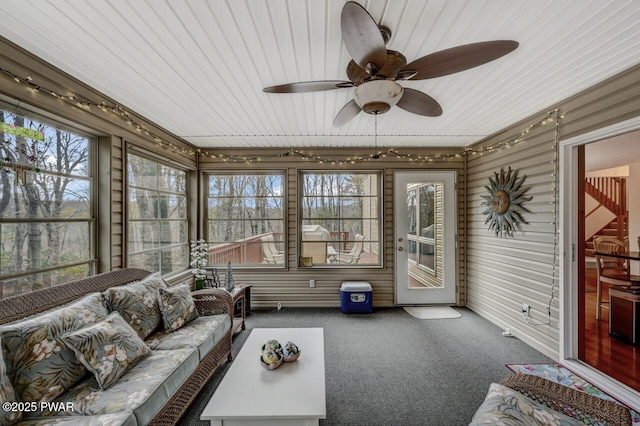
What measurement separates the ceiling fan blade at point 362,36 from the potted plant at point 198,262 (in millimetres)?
3304

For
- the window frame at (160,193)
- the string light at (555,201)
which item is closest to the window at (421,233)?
the string light at (555,201)

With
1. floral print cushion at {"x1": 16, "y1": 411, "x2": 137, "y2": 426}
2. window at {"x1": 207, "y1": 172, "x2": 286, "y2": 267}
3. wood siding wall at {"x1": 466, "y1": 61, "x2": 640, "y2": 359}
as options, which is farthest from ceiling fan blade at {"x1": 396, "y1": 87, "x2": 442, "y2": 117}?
window at {"x1": 207, "y1": 172, "x2": 286, "y2": 267}

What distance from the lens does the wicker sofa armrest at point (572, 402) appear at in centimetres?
121

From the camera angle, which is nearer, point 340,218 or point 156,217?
point 156,217

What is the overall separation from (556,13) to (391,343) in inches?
123

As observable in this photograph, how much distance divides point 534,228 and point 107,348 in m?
4.03

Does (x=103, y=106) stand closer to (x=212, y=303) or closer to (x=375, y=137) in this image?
(x=212, y=303)

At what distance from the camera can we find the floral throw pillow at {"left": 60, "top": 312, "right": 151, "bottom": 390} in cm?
160

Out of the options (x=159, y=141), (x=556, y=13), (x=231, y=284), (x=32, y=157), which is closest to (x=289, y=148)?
(x=159, y=141)

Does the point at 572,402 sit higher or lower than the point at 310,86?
lower

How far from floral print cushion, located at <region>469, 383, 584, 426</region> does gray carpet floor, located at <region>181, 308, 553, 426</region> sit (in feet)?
2.94

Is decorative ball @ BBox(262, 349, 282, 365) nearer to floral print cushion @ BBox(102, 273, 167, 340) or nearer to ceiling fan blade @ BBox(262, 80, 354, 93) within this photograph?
floral print cushion @ BBox(102, 273, 167, 340)

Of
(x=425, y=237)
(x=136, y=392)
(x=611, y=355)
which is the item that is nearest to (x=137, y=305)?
(x=136, y=392)

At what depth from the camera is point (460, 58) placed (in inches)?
61.1
